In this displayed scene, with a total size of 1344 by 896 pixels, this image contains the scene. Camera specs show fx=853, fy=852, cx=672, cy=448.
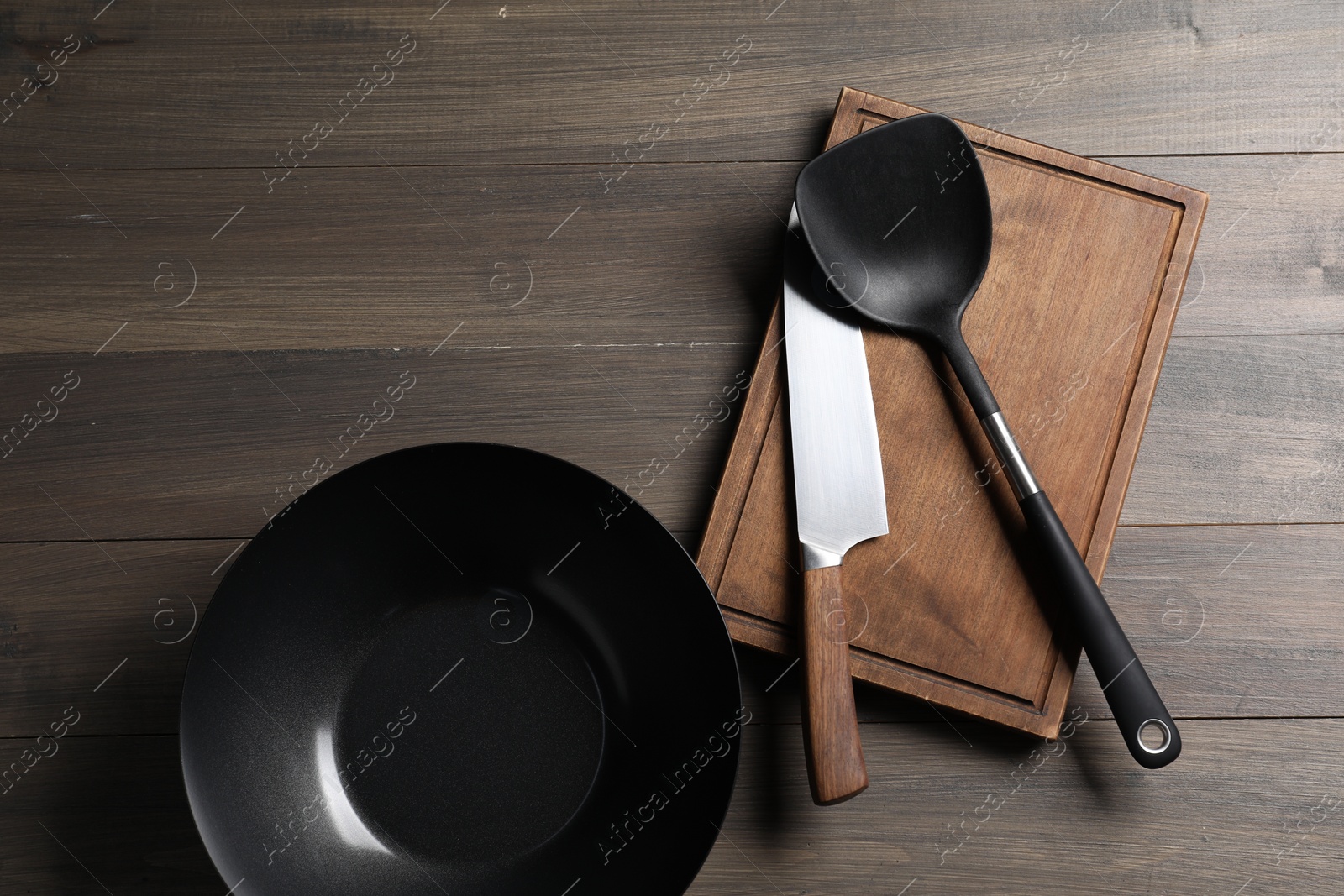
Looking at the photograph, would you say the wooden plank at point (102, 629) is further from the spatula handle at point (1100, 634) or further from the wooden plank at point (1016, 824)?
the spatula handle at point (1100, 634)

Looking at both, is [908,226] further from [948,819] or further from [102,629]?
[102,629]

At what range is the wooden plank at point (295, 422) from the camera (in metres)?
0.53

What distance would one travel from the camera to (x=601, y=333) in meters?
0.55

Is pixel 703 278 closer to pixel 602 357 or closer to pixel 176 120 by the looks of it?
→ pixel 602 357

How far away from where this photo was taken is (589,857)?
47 centimetres

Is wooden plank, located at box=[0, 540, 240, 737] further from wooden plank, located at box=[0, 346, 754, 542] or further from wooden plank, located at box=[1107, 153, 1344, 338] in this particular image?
wooden plank, located at box=[1107, 153, 1344, 338]

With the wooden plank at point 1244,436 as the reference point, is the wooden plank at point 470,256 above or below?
above

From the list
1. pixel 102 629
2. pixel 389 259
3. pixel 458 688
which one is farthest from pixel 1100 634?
pixel 102 629

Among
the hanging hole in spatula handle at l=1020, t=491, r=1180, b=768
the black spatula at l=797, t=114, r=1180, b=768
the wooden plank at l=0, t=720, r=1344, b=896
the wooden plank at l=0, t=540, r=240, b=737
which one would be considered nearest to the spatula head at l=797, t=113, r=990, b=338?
the black spatula at l=797, t=114, r=1180, b=768

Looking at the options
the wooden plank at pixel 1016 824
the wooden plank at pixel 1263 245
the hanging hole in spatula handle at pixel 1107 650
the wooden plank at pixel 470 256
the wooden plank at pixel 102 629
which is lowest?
the wooden plank at pixel 1016 824

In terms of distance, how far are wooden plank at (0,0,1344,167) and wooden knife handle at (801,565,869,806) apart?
0.29 m

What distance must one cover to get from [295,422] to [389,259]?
12 centimetres

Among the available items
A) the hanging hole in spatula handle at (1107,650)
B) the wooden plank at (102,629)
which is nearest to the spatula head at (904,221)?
the hanging hole in spatula handle at (1107,650)

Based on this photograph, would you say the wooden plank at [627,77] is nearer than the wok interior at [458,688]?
No
